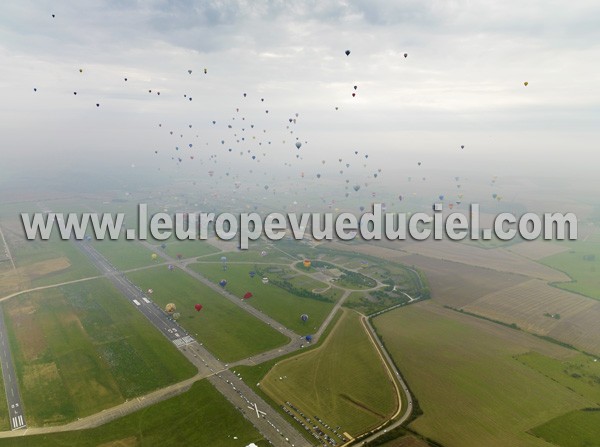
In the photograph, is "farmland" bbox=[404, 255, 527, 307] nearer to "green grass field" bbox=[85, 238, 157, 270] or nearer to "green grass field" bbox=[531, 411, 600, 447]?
"green grass field" bbox=[531, 411, 600, 447]

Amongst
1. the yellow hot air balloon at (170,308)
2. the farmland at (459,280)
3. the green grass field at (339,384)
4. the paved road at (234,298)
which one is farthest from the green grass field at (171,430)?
the farmland at (459,280)

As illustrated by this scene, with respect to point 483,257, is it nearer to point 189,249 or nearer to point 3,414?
point 189,249

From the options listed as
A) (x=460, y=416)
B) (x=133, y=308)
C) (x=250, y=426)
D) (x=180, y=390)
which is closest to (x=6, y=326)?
(x=133, y=308)

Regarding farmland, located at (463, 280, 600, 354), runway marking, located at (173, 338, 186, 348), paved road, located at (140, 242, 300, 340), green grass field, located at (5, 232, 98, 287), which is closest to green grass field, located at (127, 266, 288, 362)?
paved road, located at (140, 242, 300, 340)

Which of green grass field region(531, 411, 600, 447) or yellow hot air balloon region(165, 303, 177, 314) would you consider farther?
yellow hot air balloon region(165, 303, 177, 314)

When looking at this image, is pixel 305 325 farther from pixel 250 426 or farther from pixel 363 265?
pixel 363 265
